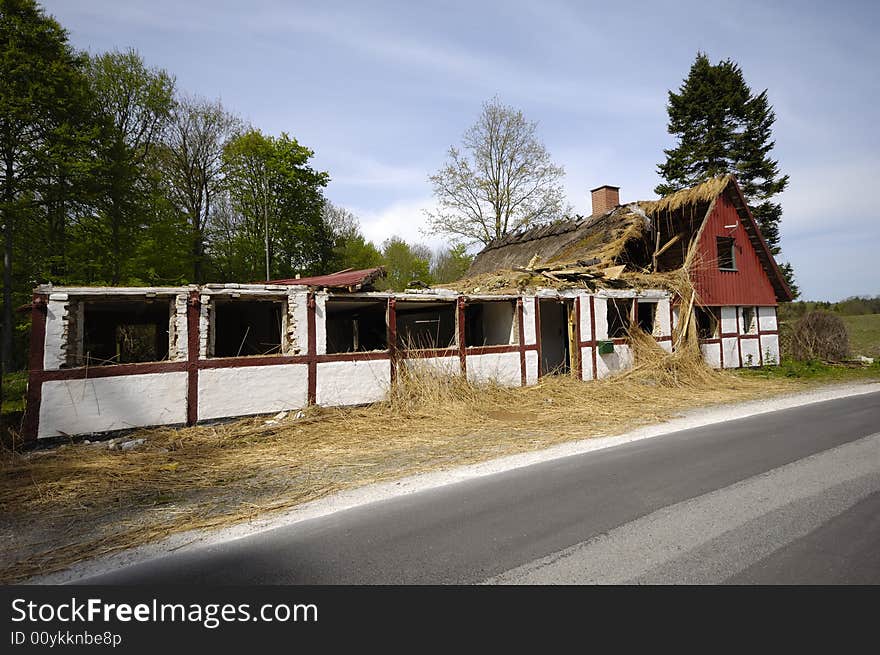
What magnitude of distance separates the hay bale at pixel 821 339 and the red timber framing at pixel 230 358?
13961 millimetres

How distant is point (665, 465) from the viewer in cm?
591

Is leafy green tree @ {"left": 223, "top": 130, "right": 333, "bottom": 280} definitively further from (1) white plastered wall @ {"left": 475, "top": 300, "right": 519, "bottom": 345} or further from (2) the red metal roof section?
(2) the red metal roof section

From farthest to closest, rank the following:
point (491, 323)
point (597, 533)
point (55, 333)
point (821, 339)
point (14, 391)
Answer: point (821, 339) → point (14, 391) → point (491, 323) → point (55, 333) → point (597, 533)

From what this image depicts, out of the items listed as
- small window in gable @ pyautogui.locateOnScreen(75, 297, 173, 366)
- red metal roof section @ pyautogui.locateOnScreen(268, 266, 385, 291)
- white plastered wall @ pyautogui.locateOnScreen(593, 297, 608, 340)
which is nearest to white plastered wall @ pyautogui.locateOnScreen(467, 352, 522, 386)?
white plastered wall @ pyautogui.locateOnScreen(593, 297, 608, 340)

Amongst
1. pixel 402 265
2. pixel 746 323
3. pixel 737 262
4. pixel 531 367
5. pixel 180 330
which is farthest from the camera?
pixel 402 265

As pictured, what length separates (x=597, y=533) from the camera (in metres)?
3.88

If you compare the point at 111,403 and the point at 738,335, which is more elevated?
the point at 738,335

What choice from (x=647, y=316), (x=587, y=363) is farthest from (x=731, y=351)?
(x=587, y=363)

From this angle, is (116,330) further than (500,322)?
Yes

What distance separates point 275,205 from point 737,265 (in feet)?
81.7

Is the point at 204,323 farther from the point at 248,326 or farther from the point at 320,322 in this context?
the point at 248,326

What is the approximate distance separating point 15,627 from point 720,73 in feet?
129

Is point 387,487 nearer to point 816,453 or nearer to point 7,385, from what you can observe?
point 816,453

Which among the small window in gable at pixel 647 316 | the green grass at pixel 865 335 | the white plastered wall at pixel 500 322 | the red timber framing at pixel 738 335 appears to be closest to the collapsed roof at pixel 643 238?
the small window in gable at pixel 647 316
